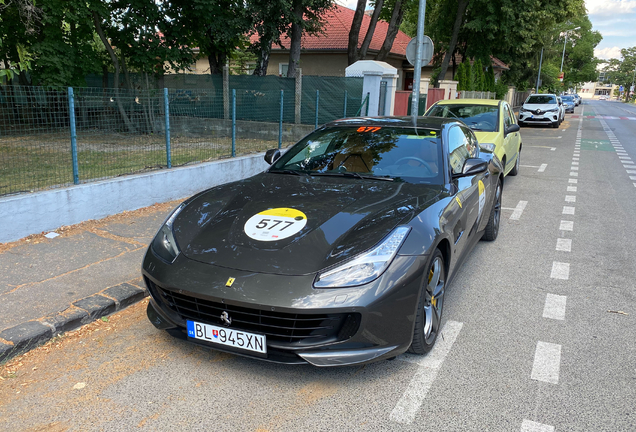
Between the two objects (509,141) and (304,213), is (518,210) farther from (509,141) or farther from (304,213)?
(304,213)

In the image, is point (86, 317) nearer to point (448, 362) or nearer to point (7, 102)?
→ point (448, 362)

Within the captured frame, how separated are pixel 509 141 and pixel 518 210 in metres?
2.21

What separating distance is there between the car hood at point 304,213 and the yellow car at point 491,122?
4983mm

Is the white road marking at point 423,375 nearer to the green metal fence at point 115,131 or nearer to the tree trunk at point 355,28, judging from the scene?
the green metal fence at point 115,131

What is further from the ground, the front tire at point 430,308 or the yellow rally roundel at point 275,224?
the yellow rally roundel at point 275,224

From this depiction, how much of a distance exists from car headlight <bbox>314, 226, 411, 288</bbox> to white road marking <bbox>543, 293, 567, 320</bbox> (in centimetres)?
187

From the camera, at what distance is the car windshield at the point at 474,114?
8.98 metres

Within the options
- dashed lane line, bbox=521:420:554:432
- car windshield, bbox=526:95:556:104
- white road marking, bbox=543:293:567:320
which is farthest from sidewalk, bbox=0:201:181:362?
car windshield, bbox=526:95:556:104

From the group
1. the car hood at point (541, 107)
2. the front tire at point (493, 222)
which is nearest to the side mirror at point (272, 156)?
the front tire at point (493, 222)

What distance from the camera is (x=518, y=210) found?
7594 millimetres

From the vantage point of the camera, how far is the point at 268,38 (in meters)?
15.4

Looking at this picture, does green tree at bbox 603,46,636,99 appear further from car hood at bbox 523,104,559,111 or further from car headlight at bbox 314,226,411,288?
car headlight at bbox 314,226,411,288

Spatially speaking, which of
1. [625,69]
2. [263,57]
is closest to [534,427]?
[263,57]

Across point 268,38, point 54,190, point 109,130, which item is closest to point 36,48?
point 268,38
